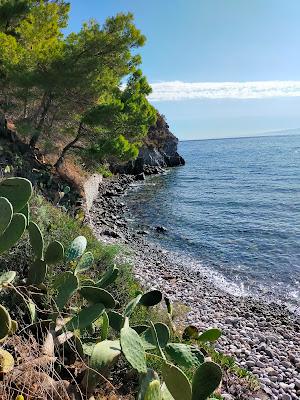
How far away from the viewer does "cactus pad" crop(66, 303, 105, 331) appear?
3.85m

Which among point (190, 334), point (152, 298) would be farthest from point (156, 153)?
point (152, 298)

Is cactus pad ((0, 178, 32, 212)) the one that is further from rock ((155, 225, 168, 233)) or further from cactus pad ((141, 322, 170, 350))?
rock ((155, 225, 168, 233))

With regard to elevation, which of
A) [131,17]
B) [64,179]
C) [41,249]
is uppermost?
[131,17]

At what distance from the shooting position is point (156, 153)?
5038 cm

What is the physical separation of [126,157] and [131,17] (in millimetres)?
6732

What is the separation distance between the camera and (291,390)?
650cm

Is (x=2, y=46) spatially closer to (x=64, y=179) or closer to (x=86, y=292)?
(x=64, y=179)

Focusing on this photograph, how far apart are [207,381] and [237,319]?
702 cm

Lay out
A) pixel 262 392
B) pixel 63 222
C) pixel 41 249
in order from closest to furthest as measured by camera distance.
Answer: pixel 41 249, pixel 262 392, pixel 63 222

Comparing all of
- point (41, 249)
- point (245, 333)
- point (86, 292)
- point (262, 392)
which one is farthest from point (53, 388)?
point (245, 333)

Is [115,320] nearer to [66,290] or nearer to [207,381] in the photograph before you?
[66,290]

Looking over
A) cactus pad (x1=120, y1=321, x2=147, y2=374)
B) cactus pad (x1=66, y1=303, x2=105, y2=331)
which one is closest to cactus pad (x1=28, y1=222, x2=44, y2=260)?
cactus pad (x1=66, y1=303, x2=105, y2=331)

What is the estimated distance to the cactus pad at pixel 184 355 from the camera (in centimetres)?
384

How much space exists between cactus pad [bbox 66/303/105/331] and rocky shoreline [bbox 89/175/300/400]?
259 centimetres
